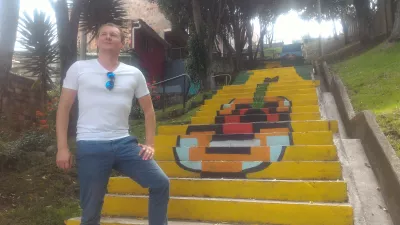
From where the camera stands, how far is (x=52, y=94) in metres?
8.73

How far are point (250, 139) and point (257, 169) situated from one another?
0.80m


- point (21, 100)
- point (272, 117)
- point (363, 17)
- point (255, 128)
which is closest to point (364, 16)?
point (363, 17)

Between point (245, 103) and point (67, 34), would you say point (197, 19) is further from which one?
point (67, 34)

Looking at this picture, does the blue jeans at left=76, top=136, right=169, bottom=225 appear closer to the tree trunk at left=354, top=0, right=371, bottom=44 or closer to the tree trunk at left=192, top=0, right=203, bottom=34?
the tree trunk at left=192, top=0, right=203, bottom=34

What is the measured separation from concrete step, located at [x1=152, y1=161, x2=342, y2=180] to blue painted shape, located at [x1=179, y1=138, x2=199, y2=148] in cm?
56

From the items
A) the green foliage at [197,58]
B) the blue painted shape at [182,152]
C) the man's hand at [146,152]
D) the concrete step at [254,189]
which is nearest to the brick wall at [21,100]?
the green foliage at [197,58]

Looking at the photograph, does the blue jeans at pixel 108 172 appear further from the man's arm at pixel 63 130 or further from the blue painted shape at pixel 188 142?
the blue painted shape at pixel 188 142

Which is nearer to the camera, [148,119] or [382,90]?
[148,119]

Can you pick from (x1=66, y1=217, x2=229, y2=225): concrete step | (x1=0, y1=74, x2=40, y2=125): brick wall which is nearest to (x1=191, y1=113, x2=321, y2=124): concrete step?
(x1=66, y1=217, x2=229, y2=225): concrete step

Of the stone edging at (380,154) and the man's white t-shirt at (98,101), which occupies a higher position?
the man's white t-shirt at (98,101)

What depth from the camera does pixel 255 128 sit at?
4.64m

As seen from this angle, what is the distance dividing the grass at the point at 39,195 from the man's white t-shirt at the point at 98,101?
4.98ft

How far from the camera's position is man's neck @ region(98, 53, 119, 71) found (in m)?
2.21

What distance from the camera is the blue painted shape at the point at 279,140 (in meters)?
3.96
